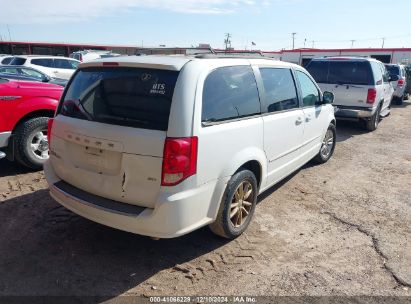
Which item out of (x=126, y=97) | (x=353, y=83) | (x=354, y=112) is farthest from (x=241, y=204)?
(x=353, y=83)

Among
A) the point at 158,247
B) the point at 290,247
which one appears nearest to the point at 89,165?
the point at 158,247

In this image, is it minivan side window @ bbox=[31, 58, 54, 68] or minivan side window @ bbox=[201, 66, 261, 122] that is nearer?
minivan side window @ bbox=[201, 66, 261, 122]

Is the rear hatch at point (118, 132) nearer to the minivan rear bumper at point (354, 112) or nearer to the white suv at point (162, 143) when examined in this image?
the white suv at point (162, 143)

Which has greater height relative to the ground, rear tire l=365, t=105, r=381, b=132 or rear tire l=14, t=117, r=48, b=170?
rear tire l=14, t=117, r=48, b=170

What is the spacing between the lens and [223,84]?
11.4ft

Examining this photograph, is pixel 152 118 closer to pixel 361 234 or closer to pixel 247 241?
pixel 247 241

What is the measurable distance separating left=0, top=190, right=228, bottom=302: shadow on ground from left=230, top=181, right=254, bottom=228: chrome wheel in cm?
26

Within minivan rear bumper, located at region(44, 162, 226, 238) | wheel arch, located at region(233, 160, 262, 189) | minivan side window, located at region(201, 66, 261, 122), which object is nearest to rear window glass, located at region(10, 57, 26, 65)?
minivan rear bumper, located at region(44, 162, 226, 238)

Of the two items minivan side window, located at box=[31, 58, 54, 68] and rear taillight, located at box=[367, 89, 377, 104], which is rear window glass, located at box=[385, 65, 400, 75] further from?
minivan side window, located at box=[31, 58, 54, 68]

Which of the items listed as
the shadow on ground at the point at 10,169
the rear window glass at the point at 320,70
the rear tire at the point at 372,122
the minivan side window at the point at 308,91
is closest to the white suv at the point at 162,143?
the minivan side window at the point at 308,91

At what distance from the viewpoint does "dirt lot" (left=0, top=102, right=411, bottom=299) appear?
10.3 feet

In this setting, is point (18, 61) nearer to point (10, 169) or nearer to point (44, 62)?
point (44, 62)

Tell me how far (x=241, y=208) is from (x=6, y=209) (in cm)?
275

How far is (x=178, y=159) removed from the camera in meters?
2.96
